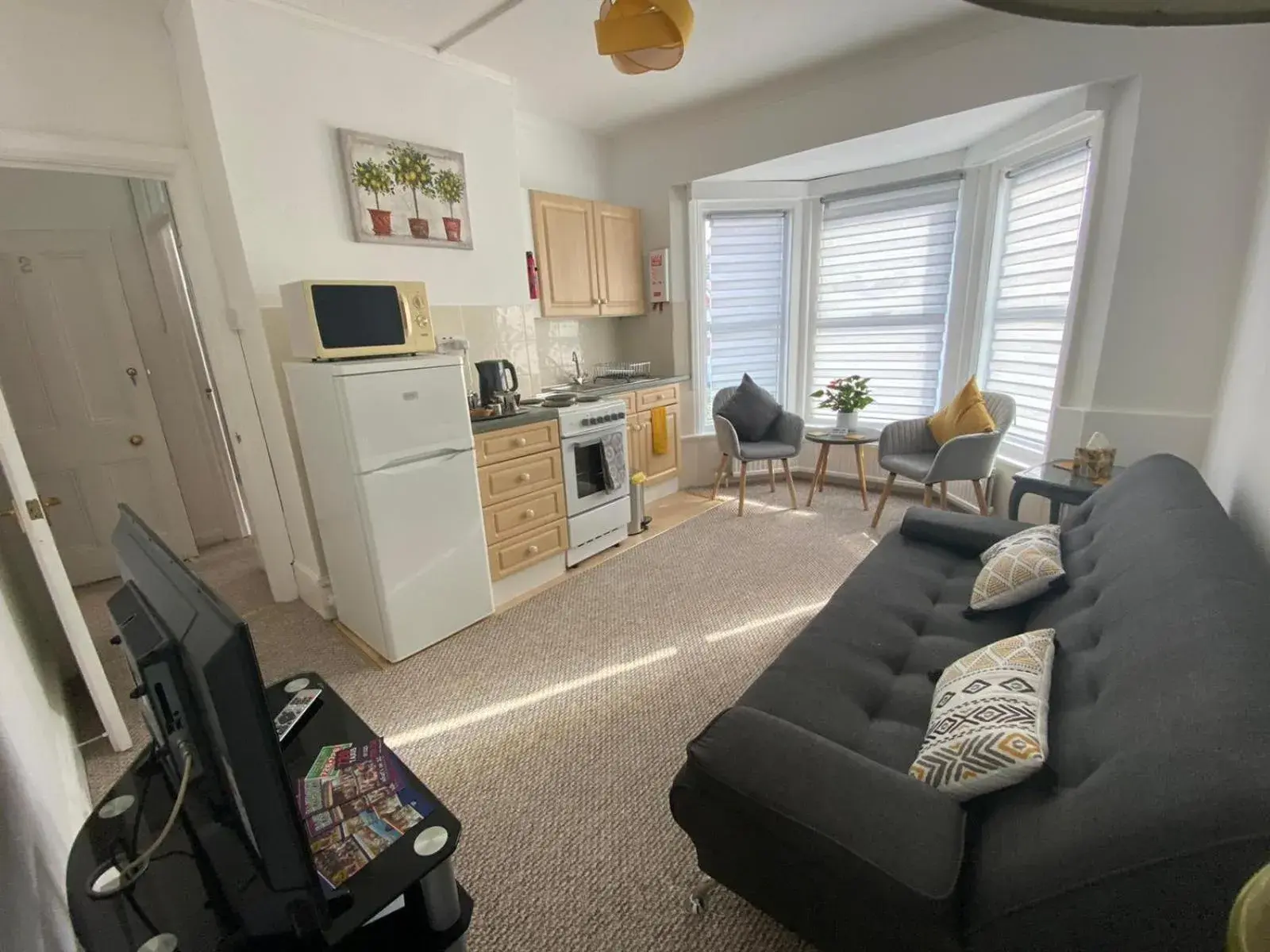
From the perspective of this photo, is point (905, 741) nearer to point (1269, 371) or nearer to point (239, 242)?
point (1269, 371)

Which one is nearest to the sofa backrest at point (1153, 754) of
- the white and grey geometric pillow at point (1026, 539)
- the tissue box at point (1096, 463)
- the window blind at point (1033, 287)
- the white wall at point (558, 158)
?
the white and grey geometric pillow at point (1026, 539)

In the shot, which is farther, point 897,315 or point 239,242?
point 897,315

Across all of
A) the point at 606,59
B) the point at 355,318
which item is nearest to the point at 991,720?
the point at 355,318

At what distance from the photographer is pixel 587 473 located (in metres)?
3.32

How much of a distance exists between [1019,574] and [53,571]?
120 inches

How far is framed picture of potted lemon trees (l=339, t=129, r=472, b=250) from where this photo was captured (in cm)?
266

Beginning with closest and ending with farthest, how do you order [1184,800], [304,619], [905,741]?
[1184,800] → [905,741] → [304,619]

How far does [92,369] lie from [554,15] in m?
3.28

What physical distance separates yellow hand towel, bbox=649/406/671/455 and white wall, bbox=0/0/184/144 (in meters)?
2.98

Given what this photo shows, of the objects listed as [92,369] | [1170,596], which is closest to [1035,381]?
[1170,596]

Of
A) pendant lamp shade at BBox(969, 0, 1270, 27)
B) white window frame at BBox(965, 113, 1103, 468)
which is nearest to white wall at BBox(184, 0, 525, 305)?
pendant lamp shade at BBox(969, 0, 1270, 27)

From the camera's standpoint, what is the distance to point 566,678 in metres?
2.23

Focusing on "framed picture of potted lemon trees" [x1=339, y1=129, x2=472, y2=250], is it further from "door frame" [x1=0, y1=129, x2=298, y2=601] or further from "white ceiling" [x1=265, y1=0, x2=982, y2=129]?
"door frame" [x1=0, y1=129, x2=298, y2=601]

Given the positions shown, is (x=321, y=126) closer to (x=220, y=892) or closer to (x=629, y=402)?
(x=629, y=402)
